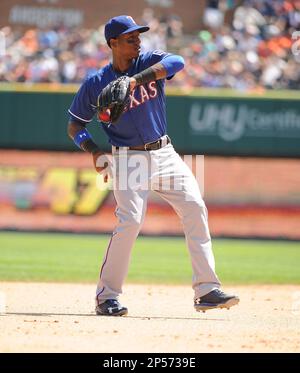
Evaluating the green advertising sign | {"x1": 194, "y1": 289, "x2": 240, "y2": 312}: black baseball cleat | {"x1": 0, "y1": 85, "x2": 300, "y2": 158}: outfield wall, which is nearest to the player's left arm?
{"x1": 194, "y1": 289, "x2": 240, "y2": 312}: black baseball cleat

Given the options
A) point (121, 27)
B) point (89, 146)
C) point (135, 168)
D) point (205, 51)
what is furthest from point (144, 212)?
point (205, 51)

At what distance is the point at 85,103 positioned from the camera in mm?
6215

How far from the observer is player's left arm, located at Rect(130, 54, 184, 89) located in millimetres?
5828

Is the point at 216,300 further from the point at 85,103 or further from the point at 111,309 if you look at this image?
the point at 85,103

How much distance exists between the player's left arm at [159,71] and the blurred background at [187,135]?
9211 mm

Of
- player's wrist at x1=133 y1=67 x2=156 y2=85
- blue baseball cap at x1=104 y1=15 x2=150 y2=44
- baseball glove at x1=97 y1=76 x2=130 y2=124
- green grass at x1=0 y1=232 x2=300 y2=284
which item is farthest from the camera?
green grass at x1=0 y1=232 x2=300 y2=284

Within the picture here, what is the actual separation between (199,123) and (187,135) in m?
0.31

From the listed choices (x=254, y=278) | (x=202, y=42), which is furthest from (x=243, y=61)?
(x=254, y=278)

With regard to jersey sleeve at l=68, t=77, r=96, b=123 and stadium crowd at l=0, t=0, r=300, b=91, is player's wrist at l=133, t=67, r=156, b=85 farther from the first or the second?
stadium crowd at l=0, t=0, r=300, b=91

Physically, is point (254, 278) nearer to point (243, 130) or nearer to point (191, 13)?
point (243, 130)

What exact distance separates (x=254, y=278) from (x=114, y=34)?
479cm

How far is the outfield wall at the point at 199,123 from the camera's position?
50.4 ft

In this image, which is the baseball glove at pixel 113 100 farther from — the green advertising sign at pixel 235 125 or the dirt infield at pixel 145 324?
the green advertising sign at pixel 235 125

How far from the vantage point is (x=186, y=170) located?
6207 mm
